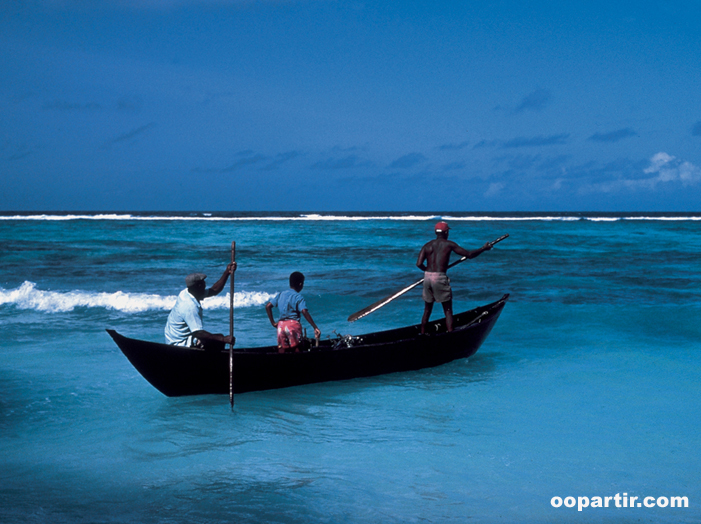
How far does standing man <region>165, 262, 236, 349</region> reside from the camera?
6.48 meters

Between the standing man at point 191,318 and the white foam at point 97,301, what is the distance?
813 cm

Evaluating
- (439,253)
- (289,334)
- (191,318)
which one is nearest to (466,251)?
(439,253)

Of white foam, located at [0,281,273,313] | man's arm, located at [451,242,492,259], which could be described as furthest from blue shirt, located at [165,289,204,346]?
white foam, located at [0,281,273,313]

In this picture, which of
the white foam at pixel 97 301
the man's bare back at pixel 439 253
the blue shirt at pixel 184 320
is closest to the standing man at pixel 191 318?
the blue shirt at pixel 184 320

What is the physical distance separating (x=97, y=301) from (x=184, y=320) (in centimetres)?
922

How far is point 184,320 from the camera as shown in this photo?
6.63m

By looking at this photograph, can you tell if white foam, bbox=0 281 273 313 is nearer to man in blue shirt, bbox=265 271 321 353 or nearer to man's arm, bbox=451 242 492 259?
man's arm, bbox=451 242 492 259

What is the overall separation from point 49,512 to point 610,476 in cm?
450

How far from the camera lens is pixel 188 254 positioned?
95.0 ft

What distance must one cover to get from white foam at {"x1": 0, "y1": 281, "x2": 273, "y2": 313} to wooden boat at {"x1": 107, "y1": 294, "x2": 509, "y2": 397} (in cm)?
713

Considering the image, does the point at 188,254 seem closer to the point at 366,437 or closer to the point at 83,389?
the point at 83,389

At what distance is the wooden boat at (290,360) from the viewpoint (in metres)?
6.66

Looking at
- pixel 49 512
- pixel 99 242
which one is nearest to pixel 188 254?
pixel 99 242

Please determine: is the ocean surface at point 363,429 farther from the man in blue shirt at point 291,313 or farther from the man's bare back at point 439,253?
the man's bare back at point 439,253
